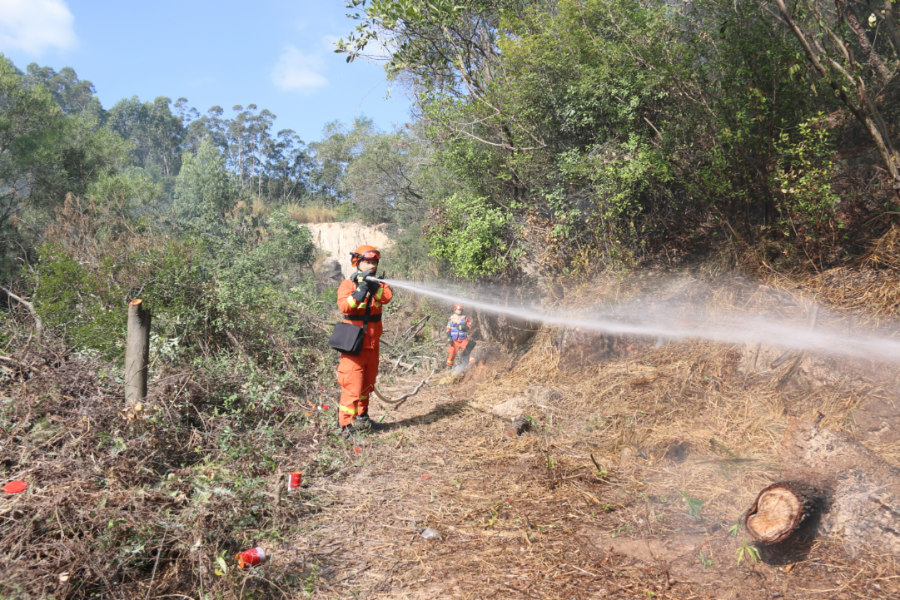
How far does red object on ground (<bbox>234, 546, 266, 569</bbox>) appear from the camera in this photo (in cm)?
293

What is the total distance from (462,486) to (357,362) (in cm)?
182

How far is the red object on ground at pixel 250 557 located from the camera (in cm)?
293

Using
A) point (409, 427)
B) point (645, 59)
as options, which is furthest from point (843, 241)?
point (409, 427)

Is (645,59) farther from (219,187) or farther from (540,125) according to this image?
(219,187)

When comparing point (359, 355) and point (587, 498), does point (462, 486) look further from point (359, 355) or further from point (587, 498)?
point (359, 355)

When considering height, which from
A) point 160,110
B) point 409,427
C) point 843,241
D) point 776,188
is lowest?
point 409,427

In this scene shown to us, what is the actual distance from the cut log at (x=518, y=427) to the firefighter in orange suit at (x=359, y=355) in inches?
56.5

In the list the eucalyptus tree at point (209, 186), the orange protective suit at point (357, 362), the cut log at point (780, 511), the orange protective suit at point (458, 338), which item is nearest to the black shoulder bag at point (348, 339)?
the orange protective suit at point (357, 362)

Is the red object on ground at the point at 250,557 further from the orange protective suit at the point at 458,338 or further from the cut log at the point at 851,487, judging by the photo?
the orange protective suit at the point at 458,338

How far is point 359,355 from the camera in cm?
553

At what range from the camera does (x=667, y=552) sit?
9.95 ft

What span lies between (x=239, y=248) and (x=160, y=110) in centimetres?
7869

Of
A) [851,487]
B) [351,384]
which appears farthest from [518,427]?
[851,487]

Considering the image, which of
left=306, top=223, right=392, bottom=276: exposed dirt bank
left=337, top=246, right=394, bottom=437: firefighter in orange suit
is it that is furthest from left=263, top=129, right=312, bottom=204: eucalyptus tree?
left=337, top=246, right=394, bottom=437: firefighter in orange suit
